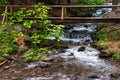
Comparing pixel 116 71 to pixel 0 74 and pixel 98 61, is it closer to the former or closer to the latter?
pixel 98 61

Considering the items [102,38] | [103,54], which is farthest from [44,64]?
[102,38]

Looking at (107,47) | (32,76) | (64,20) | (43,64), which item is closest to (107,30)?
(107,47)

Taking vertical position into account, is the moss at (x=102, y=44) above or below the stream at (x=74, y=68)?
above

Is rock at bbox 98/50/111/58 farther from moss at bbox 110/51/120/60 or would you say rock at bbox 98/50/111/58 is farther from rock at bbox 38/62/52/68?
rock at bbox 38/62/52/68

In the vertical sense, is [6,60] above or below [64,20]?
below

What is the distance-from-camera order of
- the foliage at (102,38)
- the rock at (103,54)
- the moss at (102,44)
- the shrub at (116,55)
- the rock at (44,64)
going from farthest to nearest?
1. the foliage at (102,38)
2. the moss at (102,44)
3. the rock at (103,54)
4. the shrub at (116,55)
5. the rock at (44,64)

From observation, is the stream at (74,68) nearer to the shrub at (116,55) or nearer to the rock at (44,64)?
the rock at (44,64)

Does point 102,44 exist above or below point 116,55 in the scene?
above

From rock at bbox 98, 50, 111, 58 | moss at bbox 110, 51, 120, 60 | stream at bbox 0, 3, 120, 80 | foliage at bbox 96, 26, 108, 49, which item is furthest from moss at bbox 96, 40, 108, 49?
moss at bbox 110, 51, 120, 60

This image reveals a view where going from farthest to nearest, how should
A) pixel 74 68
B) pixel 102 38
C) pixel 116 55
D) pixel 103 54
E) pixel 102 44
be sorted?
pixel 102 38, pixel 102 44, pixel 103 54, pixel 116 55, pixel 74 68

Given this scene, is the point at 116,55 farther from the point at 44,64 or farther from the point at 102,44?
the point at 44,64

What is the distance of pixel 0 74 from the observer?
1127 centimetres

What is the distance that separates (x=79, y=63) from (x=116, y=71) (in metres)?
2.01

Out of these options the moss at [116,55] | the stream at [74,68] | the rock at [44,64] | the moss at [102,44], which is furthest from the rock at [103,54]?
the rock at [44,64]
